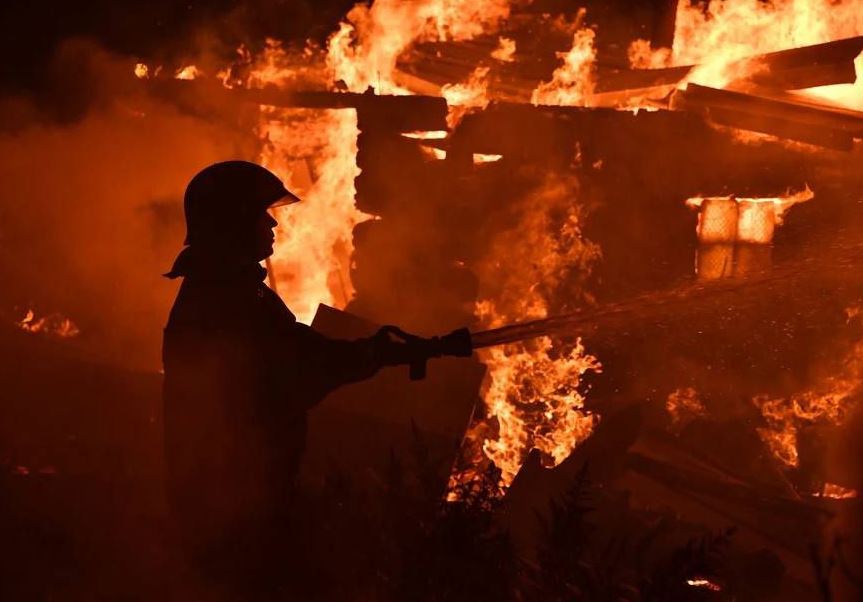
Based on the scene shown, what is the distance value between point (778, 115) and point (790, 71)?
1.91ft

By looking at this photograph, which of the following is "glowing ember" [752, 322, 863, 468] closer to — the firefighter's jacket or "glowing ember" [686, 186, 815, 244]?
"glowing ember" [686, 186, 815, 244]

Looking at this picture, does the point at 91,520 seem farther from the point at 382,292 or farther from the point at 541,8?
the point at 541,8

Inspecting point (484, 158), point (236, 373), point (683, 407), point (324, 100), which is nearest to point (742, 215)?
point (683, 407)

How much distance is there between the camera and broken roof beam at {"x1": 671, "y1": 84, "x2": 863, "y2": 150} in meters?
6.91

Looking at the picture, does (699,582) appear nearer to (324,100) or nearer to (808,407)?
(808,407)

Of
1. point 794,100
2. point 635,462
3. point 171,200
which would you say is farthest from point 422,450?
point 171,200

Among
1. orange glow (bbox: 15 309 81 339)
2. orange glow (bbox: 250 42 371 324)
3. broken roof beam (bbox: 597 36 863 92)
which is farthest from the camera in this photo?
orange glow (bbox: 15 309 81 339)

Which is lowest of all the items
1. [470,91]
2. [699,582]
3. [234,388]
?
[699,582]

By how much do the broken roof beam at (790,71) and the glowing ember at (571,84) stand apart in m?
0.17

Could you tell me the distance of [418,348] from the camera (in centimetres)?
378

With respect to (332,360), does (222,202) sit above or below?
above

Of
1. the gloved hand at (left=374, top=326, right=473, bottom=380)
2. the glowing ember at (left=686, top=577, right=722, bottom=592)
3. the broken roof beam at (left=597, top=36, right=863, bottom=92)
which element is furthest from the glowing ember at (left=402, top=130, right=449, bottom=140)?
the glowing ember at (left=686, top=577, right=722, bottom=592)

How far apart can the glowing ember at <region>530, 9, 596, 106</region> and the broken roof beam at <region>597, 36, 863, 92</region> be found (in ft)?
0.57

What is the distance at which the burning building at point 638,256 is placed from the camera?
22.9 ft
